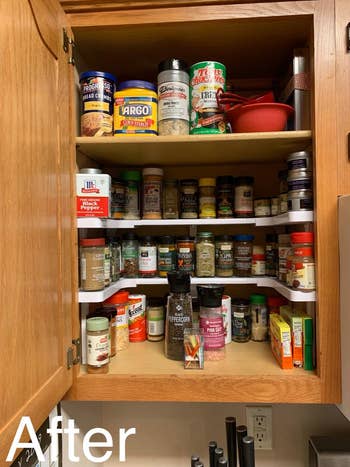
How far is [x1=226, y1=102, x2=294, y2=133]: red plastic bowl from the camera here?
2.84 ft

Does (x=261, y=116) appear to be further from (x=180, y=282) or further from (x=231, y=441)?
(x=231, y=441)

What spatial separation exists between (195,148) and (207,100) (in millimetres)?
133

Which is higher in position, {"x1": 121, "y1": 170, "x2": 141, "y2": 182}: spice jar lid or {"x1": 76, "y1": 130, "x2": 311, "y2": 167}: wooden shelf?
{"x1": 76, "y1": 130, "x2": 311, "y2": 167}: wooden shelf

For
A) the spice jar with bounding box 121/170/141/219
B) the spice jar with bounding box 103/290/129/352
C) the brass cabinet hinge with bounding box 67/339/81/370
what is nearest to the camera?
the brass cabinet hinge with bounding box 67/339/81/370

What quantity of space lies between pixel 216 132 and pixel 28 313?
2.14 ft

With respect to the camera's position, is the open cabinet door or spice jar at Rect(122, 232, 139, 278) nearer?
the open cabinet door

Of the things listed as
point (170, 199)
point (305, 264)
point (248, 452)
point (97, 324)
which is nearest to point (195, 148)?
point (170, 199)

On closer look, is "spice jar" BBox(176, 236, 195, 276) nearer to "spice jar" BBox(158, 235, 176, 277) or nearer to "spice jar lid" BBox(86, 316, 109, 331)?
"spice jar" BBox(158, 235, 176, 277)

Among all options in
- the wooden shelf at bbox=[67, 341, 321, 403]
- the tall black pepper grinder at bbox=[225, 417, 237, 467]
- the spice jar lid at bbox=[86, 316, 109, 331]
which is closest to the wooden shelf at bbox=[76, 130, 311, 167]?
the spice jar lid at bbox=[86, 316, 109, 331]

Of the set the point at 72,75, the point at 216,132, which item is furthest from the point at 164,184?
the point at 72,75

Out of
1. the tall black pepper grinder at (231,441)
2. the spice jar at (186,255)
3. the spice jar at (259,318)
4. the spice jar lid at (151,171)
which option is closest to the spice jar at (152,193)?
the spice jar lid at (151,171)

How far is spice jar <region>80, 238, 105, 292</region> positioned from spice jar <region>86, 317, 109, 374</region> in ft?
0.31

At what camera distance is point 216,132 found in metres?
0.90

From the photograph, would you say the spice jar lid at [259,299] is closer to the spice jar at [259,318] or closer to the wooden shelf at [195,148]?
the spice jar at [259,318]
